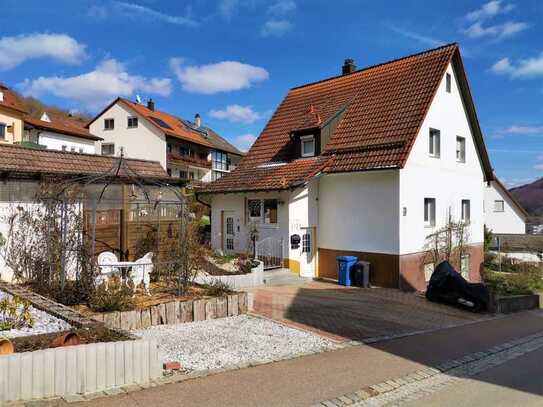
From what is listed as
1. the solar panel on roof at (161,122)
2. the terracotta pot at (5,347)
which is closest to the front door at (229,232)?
the terracotta pot at (5,347)

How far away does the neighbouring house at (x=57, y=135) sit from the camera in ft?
140

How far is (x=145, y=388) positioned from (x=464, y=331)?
824cm

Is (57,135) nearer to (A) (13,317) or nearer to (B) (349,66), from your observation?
(B) (349,66)

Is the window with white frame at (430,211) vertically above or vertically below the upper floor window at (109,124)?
below

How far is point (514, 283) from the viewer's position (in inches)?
852

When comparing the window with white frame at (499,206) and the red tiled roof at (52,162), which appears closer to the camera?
the red tiled roof at (52,162)

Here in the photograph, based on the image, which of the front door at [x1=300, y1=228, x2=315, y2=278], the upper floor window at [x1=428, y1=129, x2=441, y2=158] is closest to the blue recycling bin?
the front door at [x1=300, y1=228, x2=315, y2=278]

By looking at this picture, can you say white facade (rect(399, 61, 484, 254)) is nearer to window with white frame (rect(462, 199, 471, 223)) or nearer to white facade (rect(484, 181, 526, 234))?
window with white frame (rect(462, 199, 471, 223))

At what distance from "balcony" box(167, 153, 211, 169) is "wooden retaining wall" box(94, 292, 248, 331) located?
123 feet

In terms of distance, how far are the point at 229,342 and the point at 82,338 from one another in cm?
266

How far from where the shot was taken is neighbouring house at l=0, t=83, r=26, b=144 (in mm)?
36312

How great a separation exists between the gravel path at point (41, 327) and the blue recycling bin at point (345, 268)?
442 inches

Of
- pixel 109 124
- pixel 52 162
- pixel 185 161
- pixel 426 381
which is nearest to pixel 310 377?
pixel 426 381

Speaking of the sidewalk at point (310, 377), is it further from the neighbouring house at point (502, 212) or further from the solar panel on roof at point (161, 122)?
the solar panel on roof at point (161, 122)
